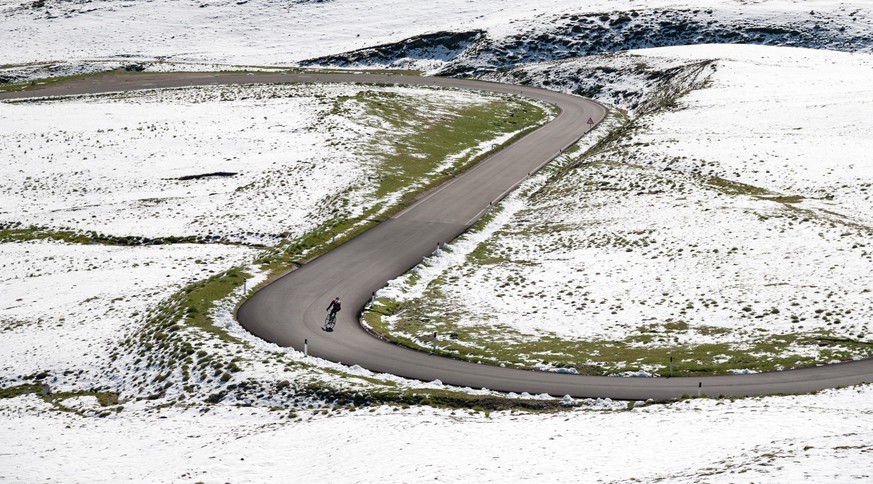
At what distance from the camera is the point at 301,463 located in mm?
26422

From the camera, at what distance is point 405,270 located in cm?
4622

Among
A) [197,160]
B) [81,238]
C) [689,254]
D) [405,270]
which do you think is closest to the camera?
[689,254]

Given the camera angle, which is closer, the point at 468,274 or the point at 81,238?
the point at 468,274

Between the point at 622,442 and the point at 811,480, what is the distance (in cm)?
A: 689

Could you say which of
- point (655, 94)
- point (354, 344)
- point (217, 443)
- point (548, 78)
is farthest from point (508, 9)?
point (217, 443)

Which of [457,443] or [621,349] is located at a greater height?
[457,443]

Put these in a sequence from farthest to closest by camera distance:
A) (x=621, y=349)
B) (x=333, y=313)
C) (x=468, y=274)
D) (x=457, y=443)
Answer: (x=468, y=274) < (x=333, y=313) < (x=621, y=349) < (x=457, y=443)

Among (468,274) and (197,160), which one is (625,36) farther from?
(468,274)

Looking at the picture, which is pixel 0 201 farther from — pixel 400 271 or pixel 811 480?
pixel 811 480

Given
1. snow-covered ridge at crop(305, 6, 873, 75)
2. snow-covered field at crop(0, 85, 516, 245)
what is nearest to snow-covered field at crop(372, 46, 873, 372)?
snow-covered field at crop(0, 85, 516, 245)

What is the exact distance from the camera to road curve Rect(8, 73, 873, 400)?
30.6 metres

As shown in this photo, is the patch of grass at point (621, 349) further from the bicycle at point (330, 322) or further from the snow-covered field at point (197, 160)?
the snow-covered field at point (197, 160)

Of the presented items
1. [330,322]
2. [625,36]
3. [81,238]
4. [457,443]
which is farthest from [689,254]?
[625,36]

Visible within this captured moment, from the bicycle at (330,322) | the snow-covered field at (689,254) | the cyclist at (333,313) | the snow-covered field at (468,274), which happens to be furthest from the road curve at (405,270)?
the snow-covered field at (689,254)
